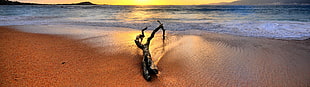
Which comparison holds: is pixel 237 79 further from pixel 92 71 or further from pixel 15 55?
pixel 15 55

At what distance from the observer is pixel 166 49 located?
5.26 m

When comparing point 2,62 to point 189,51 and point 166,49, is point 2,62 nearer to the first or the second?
point 166,49

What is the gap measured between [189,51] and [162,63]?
55.2 inches

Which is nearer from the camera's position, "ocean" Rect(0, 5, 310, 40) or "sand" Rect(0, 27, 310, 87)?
"sand" Rect(0, 27, 310, 87)

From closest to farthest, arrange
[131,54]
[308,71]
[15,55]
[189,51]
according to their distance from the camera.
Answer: [308,71] → [15,55] → [131,54] → [189,51]

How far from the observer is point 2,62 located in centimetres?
334

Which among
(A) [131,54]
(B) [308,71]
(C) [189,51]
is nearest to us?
(B) [308,71]

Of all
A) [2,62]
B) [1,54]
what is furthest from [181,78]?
[1,54]

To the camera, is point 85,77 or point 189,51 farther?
point 189,51

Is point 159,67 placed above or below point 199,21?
above

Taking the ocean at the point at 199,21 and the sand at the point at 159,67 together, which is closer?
the sand at the point at 159,67

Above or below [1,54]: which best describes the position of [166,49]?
below

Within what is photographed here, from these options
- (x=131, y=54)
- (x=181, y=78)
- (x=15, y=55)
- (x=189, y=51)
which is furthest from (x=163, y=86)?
(x=15, y=55)

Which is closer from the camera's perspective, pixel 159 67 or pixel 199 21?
pixel 159 67
